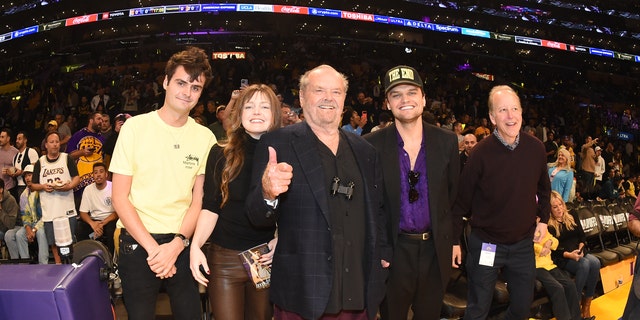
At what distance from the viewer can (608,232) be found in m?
6.39

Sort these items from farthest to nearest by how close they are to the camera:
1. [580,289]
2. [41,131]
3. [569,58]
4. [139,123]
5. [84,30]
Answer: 1. [569,58]
2. [84,30]
3. [41,131]
4. [580,289]
5. [139,123]

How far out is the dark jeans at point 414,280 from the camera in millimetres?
2861

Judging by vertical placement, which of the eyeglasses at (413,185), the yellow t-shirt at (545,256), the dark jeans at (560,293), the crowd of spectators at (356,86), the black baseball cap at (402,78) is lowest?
the dark jeans at (560,293)

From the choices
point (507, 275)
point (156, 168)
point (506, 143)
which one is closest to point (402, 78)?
point (506, 143)

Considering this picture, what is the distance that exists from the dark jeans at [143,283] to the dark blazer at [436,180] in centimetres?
115

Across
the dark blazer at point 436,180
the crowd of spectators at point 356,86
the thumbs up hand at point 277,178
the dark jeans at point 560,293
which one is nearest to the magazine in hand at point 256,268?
the thumbs up hand at point 277,178

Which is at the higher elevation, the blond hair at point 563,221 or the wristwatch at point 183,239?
the wristwatch at point 183,239

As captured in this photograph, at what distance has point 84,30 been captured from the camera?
28547 mm

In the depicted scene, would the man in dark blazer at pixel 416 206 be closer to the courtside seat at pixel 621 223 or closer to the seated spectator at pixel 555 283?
the seated spectator at pixel 555 283

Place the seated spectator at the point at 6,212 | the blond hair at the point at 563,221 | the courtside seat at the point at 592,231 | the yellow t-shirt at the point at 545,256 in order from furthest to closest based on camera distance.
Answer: the seated spectator at the point at 6,212 < the courtside seat at the point at 592,231 < the blond hair at the point at 563,221 < the yellow t-shirt at the point at 545,256

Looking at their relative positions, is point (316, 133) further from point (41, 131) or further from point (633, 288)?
point (41, 131)

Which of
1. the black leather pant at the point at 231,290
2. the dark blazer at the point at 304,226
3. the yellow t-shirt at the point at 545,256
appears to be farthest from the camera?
the yellow t-shirt at the point at 545,256

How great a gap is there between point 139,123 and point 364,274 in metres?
1.33

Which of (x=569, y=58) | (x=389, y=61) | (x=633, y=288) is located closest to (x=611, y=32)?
(x=569, y=58)
